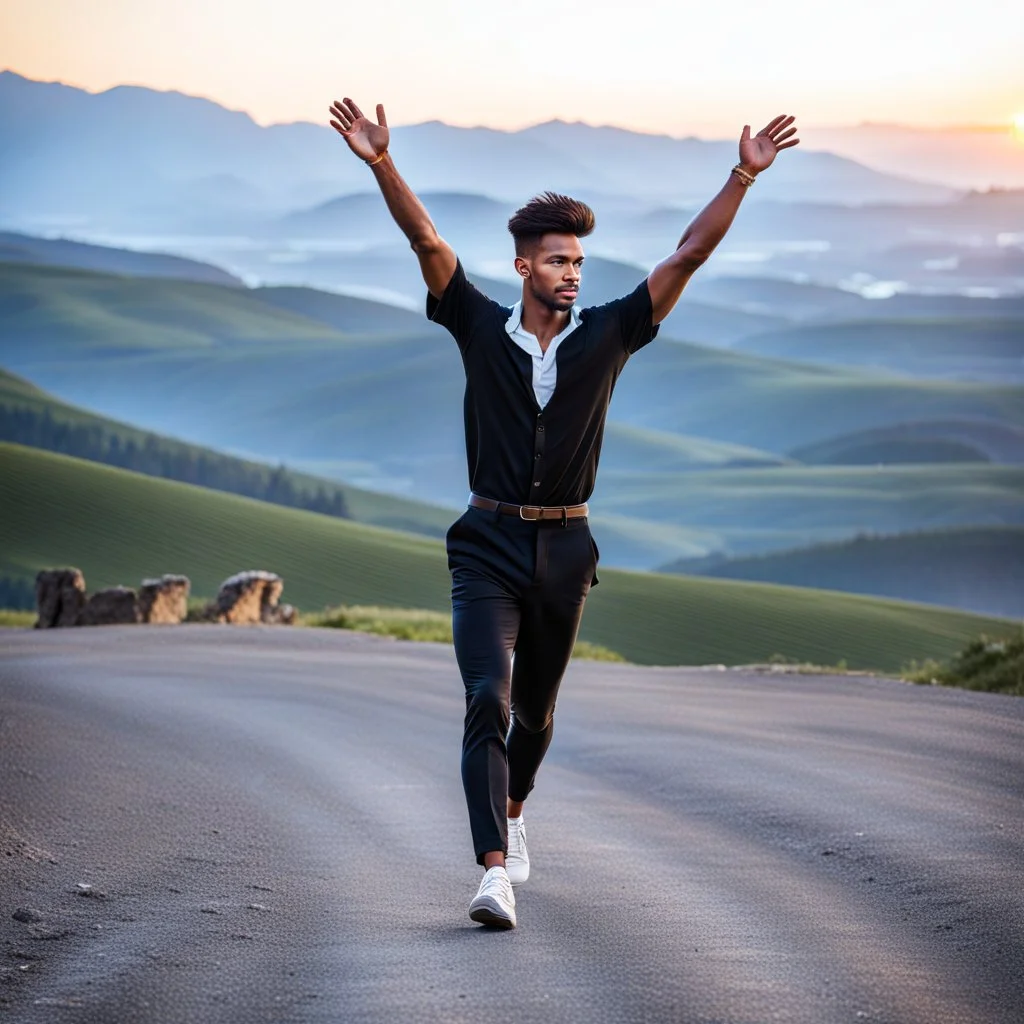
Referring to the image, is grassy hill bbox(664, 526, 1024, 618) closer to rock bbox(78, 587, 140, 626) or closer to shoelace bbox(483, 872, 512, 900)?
rock bbox(78, 587, 140, 626)

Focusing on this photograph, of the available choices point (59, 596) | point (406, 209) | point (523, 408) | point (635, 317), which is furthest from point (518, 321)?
point (59, 596)

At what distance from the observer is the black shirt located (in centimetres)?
577

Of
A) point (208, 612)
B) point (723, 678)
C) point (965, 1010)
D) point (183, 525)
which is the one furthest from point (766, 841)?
point (183, 525)

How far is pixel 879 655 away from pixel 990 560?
70.2 metres

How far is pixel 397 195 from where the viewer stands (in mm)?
5934

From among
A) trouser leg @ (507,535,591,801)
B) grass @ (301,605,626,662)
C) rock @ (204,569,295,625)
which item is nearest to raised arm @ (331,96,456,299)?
trouser leg @ (507,535,591,801)

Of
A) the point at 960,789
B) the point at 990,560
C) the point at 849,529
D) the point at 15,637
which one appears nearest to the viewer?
the point at 960,789

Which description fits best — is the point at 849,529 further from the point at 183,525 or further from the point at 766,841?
the point at 766,841

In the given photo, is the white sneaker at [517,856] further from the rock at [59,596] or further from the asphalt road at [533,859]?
the rock at [59,596]

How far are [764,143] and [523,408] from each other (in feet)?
5.38

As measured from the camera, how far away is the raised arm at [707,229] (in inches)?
240

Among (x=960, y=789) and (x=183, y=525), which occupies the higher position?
(x=183, y=525)

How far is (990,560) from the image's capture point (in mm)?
134000

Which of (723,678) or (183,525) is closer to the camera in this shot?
(723,678)
